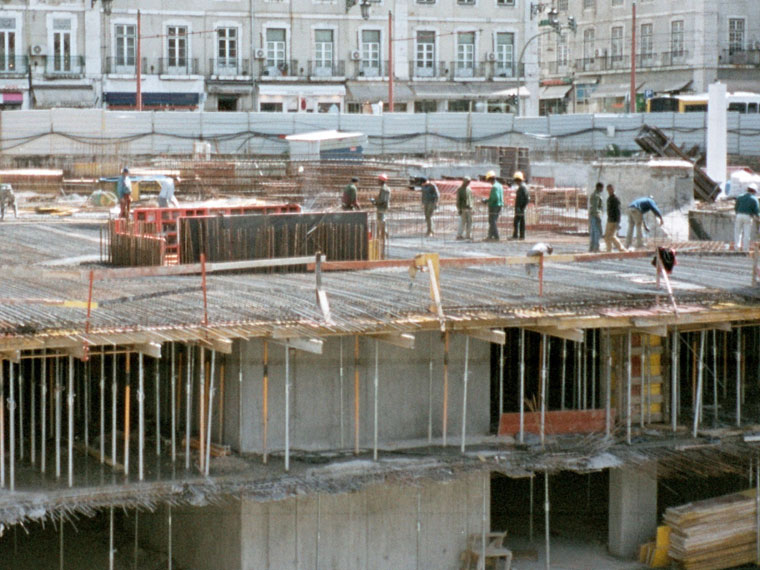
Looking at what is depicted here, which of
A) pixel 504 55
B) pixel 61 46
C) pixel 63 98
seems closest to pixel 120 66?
pixel 61 46

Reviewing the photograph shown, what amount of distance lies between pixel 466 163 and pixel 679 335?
26822 mm

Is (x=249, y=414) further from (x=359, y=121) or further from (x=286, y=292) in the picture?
(x=359, y=121)

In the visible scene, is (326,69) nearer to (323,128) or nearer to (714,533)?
(323,128)

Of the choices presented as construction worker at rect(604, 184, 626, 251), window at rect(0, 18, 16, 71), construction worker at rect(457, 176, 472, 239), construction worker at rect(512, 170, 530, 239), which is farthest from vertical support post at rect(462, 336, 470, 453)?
window at rect(0, 18, 16, 71)

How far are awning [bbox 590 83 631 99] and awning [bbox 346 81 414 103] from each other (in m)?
14.3

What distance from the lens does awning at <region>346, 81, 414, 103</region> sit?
6869cm

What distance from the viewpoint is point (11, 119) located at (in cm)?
5409

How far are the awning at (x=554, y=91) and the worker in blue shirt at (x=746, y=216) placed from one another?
51598mm

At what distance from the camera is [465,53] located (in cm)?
7119

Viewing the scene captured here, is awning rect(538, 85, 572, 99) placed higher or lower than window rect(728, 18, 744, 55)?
lower

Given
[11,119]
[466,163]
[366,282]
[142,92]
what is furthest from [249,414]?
[142,92]

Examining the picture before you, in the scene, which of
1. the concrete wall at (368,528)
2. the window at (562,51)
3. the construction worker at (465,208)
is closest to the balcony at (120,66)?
the window at (562,51)

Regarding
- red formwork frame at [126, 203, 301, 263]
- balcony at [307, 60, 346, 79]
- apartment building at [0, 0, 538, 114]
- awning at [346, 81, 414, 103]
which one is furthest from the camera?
awning at [346, 81, 414, 103]

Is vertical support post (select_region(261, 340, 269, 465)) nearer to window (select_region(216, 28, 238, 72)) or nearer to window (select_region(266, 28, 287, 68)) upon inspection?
window (select_region(216, 28, 238, 72))
